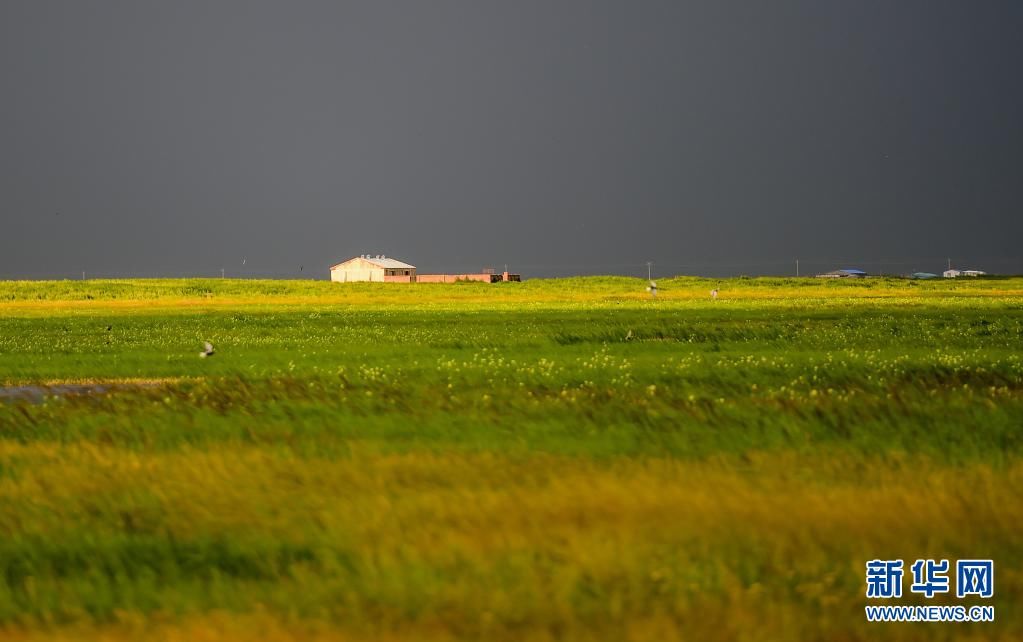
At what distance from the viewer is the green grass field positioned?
703 centimetres

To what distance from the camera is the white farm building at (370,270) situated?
189 metres

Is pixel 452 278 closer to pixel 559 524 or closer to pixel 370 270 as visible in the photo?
pixel 370 270

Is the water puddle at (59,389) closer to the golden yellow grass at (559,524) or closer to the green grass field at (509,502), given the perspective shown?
the green grass field at (509,502)

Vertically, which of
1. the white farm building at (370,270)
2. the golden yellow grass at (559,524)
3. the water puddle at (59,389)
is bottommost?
the water puddle at (59,389)

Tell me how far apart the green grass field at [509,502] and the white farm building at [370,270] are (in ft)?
548

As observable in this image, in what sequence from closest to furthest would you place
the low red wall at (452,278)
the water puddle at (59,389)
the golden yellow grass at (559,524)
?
the golden yellow grass at (559,524), the water puddle at (59,389), the low red wall at (452,278)

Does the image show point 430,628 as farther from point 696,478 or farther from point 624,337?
point 624,337

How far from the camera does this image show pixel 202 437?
14.4m

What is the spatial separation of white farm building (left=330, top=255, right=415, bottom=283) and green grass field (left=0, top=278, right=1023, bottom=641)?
6580 inches

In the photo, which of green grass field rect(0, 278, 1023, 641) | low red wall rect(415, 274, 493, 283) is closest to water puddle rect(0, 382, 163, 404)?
green grass field rect(0, 278, 1023, 641)

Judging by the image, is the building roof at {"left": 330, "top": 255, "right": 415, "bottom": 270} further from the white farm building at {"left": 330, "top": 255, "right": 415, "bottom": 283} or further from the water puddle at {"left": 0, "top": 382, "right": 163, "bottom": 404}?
the water puddle at {"left": 0, "top": 382, "right": 163, "bottom": 404}

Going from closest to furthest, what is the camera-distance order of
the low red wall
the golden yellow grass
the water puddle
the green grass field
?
1. the golden yellow grass
2. the green grass field
3. the water puddle
4. the low red wall

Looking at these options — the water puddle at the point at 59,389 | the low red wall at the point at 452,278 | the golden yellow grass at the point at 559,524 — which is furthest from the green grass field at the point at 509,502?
the low red wall at the point at 452,278

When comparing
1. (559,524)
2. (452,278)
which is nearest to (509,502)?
(559,524)
